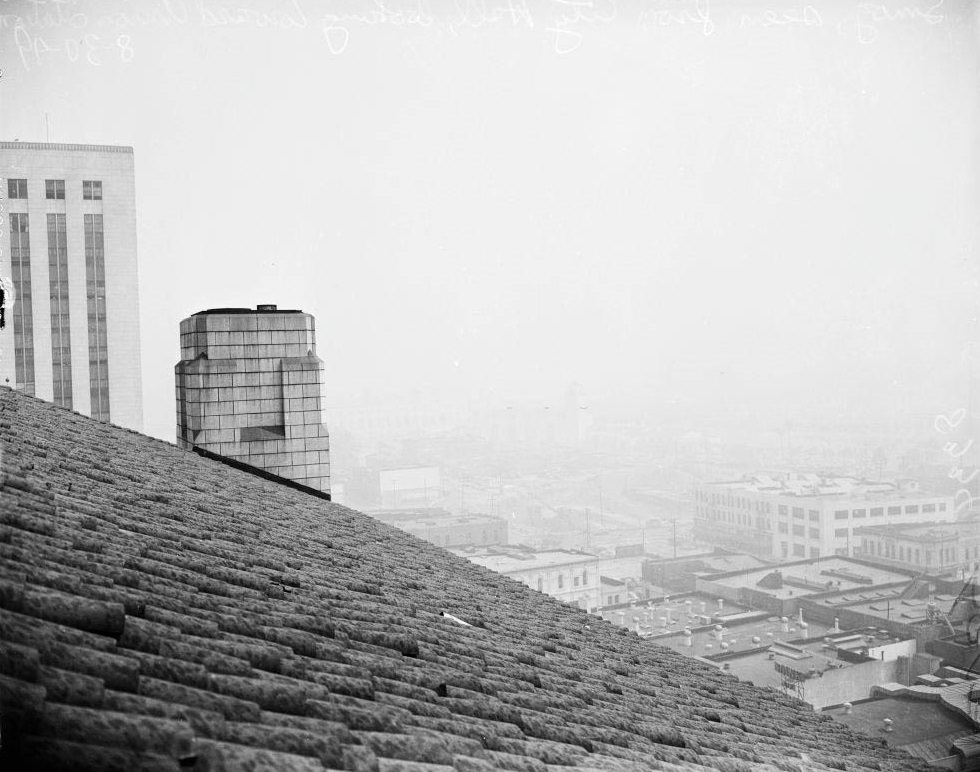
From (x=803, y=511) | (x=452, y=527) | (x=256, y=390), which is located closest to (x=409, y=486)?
(x=452, y=527)

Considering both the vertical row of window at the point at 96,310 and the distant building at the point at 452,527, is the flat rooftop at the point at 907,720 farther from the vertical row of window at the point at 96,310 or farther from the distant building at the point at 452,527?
the vertical row of window at the point at 96,310

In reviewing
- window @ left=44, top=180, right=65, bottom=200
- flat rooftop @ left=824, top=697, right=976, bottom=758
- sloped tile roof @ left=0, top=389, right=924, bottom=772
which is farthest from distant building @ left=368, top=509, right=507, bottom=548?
window @ left=44, top=180, right=65, bottom=200

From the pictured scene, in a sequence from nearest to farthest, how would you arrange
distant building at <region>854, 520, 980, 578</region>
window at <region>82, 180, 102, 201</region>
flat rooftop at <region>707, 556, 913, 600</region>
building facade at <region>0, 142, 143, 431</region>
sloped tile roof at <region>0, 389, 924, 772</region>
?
sloped tile roof at <region>0, 389, 924, 772</region>, distant building at <region>854, 520, 980, 578</region>, flat rooftop at <region>707, 556, 913, 600</region>, building facade at <region>0, 142, 143, 431</region>, window at <region>82, 180, 102, 201</region>

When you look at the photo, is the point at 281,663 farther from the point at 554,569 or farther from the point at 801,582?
the point at 801,582

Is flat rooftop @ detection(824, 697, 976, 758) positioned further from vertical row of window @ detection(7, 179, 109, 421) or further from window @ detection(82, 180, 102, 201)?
window @ detection(82, 180, 102, 201)

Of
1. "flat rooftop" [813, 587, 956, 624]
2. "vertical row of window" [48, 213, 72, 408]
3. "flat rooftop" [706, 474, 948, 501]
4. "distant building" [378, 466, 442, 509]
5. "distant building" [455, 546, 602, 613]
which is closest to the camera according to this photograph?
"flat rooftop" [813, 587, 956, 624]

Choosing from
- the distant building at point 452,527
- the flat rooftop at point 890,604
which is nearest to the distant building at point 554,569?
the distant building at point 452,527
